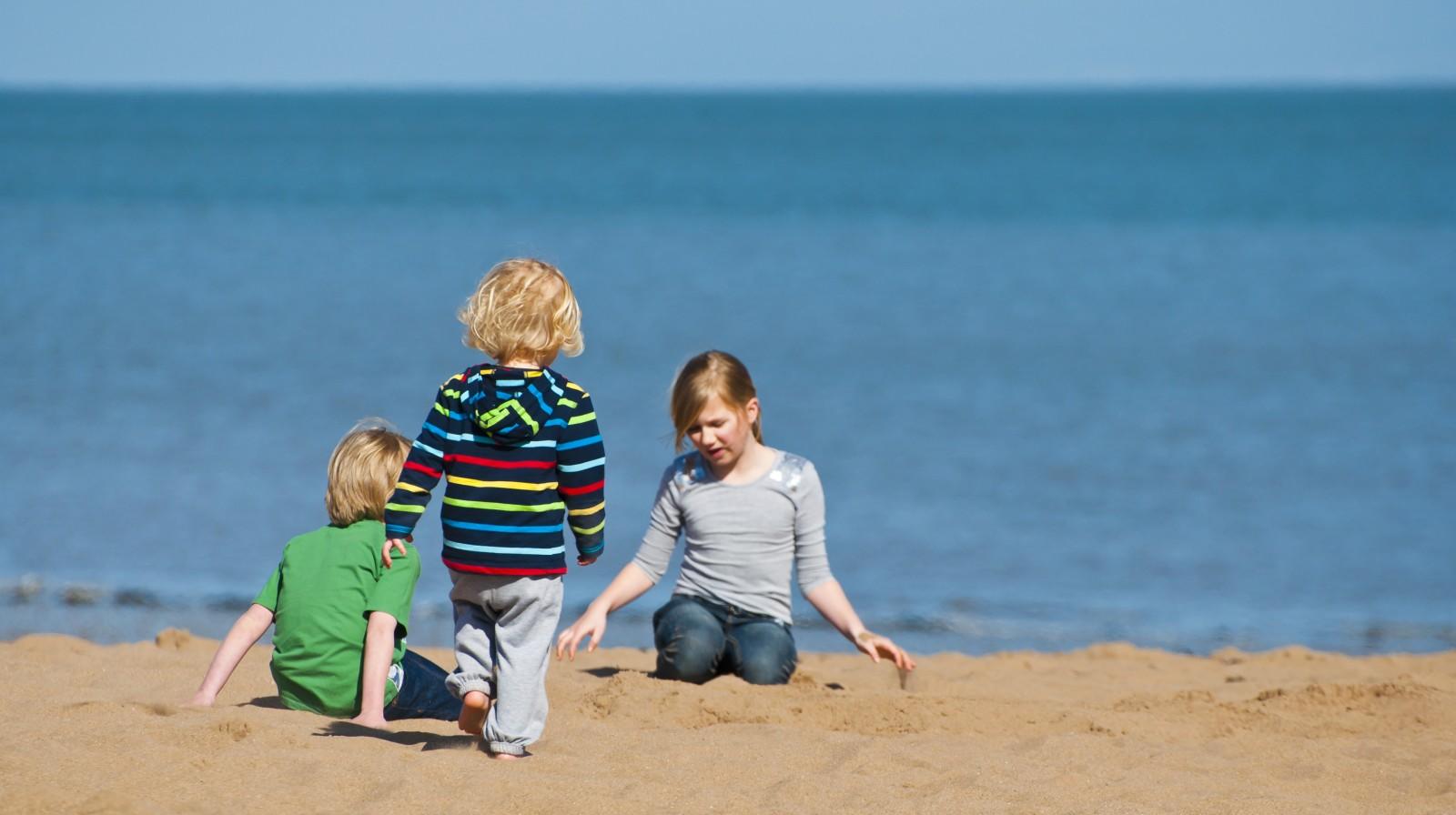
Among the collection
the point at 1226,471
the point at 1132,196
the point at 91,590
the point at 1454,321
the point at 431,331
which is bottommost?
the point at 91,590

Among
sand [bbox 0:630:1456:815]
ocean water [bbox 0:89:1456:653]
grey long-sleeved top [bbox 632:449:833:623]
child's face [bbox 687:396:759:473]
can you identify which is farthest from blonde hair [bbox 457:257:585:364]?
ocean water [bbox 0:89:1456:653]

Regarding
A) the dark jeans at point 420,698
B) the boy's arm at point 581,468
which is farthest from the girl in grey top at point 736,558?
the boy's arm at point 581,468

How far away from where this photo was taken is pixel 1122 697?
5395 mm

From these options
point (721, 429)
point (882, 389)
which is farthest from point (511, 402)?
point (882, 389)

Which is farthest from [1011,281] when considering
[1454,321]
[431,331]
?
[431,331]

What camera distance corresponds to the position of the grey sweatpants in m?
3.78

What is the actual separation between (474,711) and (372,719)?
0.45 m

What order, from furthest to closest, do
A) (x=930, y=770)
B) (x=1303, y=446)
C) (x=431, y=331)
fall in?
(x=431, y=331), (x=1303, y=446), (x=930, y=770)

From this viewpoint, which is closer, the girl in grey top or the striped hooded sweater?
the striped hooded sweater

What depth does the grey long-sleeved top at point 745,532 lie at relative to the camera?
17.5 feet

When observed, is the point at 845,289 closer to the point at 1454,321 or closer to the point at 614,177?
the point at 1454,321

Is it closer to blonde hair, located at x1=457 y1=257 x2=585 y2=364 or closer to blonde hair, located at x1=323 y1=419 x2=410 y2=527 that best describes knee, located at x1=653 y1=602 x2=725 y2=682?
blonde hair, located at x1=323 y1=419 x2=410 y2=527

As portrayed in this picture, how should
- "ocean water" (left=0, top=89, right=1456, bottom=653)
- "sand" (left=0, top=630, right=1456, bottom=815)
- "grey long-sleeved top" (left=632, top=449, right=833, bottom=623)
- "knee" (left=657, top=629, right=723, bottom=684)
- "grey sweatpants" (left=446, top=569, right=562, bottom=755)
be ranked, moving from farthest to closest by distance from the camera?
"ocean water" (left=0, top=89, right=1456, bottom=653)
"grey long-sleeved top" (left=632, top=449, right=833, bottom=623)
"knee" (left=657, top=629, right=723, bottom=684)
"grey sweatpants" (left=446, top=569, right=562, bottom=755)
"sand" (left=0, top=630, right=1456, bottom=815)

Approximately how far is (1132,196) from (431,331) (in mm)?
33736
